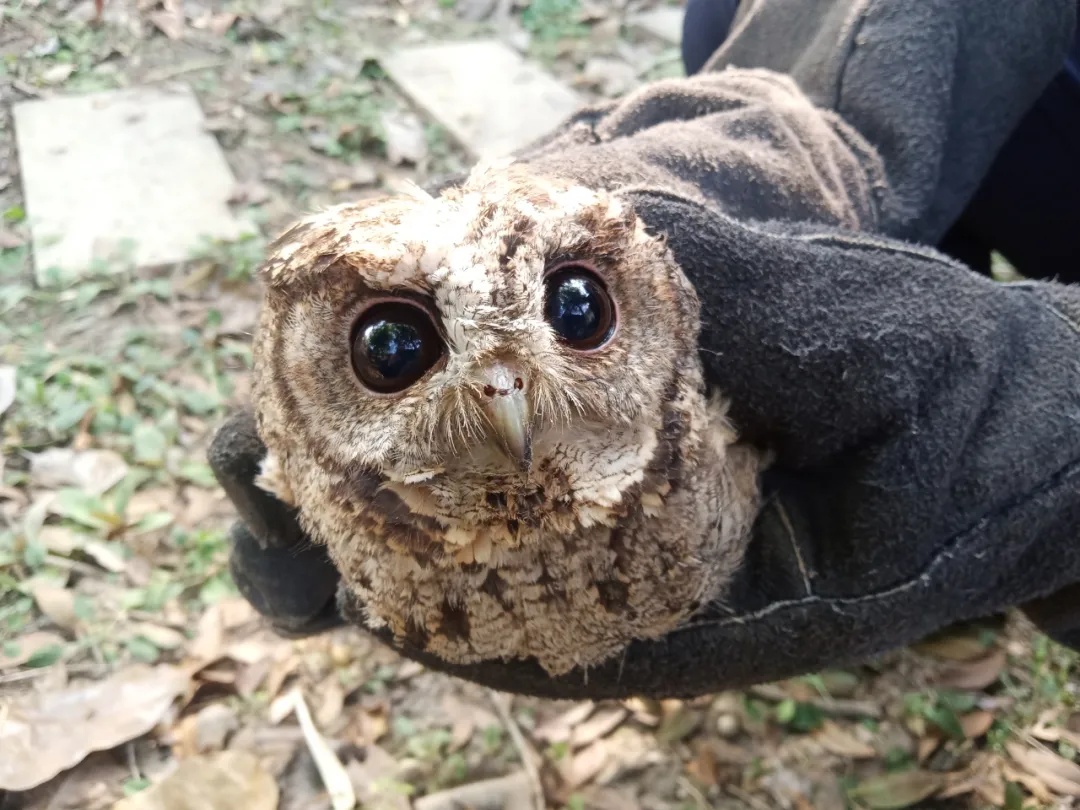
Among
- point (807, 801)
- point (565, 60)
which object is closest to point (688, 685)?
point (807, 801)

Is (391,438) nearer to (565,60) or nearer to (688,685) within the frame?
(688,685)

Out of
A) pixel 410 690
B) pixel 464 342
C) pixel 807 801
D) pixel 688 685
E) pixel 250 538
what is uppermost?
pixel 464 342

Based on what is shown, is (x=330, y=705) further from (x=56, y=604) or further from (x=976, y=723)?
(x=976, y=723)

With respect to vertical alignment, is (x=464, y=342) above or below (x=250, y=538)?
above

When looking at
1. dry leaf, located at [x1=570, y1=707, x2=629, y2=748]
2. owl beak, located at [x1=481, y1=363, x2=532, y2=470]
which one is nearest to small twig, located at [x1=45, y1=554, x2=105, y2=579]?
dry leaf, located at [x1=570, y1=707, x2=629, y2=748]

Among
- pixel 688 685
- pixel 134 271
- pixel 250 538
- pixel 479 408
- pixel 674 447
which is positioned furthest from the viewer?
pixel 134 271

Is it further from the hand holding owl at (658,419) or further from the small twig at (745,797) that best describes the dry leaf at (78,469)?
the small twig at (745,797)
